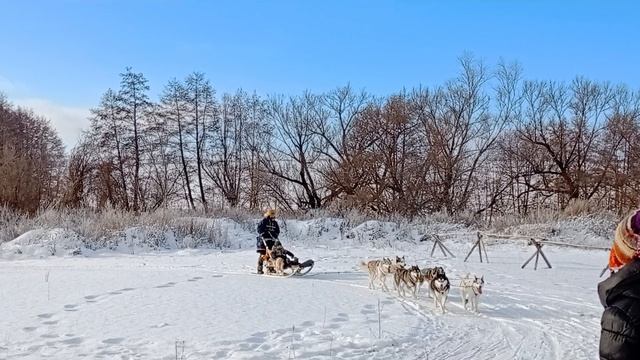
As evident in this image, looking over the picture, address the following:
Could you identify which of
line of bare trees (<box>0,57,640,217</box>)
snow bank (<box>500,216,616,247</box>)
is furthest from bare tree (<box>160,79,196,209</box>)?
snow bank (<box>500,216,616,247</box>)

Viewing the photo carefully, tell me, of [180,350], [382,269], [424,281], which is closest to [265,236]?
[382,269]

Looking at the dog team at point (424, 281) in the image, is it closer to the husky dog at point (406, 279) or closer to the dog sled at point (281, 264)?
the husky dog at point (406, 279)

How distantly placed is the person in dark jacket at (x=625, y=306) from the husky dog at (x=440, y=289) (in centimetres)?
665

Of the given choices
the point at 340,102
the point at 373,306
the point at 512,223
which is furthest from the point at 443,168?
the point at 373,306

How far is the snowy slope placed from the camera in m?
6.93

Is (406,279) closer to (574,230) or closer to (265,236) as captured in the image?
(265,236)

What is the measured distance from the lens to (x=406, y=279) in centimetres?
1043

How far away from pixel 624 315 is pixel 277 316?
658 cm

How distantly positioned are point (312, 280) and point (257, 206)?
25.3 metres

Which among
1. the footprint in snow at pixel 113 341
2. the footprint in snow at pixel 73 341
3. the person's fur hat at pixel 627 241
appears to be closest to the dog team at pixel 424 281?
the footprint in snow at pixel 113 341

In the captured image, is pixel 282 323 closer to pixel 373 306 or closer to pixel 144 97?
pixel 373 306

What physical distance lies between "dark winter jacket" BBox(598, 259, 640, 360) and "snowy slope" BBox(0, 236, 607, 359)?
419cm

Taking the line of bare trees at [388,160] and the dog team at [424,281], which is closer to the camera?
the dog team at [424,281]

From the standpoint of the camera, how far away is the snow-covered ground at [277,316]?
693 centimetres
